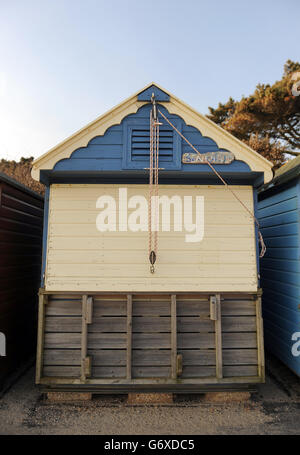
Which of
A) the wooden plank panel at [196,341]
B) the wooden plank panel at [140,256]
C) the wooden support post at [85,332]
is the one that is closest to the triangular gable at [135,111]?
the wooden plank panel at [140,256]

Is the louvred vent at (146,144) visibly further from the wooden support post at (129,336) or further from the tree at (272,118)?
the tree at (272,118)

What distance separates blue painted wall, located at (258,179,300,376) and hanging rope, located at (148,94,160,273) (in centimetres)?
267

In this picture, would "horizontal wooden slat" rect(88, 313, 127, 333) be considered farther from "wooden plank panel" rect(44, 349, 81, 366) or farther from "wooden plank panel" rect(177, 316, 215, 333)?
"wooden plank panel" rect(177, 316, 215, 333)

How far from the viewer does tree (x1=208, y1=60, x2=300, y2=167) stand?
1449cm

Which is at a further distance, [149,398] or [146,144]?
[146,144]

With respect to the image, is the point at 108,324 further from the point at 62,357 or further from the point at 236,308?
the point at 236,308

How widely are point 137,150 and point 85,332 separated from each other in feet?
10.7

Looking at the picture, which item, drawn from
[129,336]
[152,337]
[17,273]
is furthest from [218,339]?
[17,273]

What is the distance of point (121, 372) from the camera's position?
454cm

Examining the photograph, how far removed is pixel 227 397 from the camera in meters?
4.60

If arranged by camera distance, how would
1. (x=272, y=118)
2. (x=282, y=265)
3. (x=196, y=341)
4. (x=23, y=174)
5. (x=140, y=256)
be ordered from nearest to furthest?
(x=196, y=341) < (x=140, y=256) < (x=282, y=265) < (x=272, y=118) < (x=23, y=174)

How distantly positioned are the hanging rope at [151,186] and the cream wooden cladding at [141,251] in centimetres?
13

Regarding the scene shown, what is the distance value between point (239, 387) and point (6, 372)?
431 cm

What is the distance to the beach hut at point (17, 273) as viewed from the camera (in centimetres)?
510
